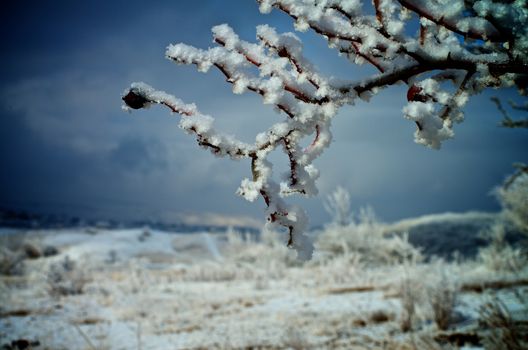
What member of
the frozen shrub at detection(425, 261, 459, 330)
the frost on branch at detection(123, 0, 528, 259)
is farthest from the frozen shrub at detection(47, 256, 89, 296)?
the frost on branch at detection(123, 0, 528, 259)

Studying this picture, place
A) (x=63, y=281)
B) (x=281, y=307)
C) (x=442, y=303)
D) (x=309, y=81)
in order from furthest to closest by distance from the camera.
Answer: (x=63, y=281)
(x=281, y=307)
(x=442, y=303)
(x=309, y=81)

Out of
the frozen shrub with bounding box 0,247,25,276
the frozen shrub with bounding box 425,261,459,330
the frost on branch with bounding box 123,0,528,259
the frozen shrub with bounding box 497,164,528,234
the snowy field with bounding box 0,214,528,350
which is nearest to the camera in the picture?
the frost on branch with bounding box 123,0,528,259

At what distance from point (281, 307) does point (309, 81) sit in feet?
18.6

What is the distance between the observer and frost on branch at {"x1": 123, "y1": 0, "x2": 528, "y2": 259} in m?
1.24

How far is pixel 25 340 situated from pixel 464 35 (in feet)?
16.6

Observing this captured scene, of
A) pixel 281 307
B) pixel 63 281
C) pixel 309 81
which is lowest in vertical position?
pixel 281 307

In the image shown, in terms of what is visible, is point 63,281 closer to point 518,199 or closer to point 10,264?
point 10,264

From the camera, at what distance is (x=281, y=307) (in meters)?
6.42

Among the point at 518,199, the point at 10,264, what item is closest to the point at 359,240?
the point at 518,199

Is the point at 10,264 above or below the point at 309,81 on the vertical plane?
below

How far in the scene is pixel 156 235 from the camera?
930 inches

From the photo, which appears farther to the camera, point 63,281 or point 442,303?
point 63,281

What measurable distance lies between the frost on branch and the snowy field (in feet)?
→ 7.58

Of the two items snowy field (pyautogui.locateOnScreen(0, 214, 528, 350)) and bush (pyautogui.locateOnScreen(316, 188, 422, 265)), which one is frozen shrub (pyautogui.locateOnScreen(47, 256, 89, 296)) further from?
bush (pyautogui.locateOnScreen(316, 188, 422, 265))
